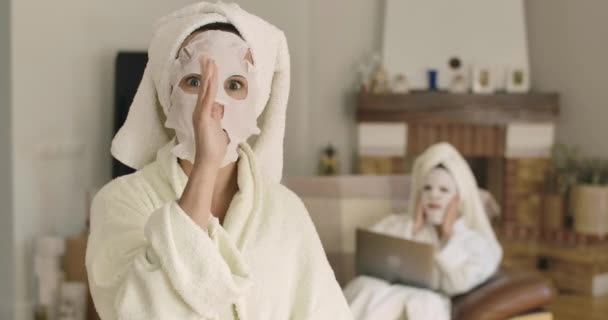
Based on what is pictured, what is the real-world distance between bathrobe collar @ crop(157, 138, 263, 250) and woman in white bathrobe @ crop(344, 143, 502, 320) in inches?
59.0

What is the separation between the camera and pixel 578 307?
13.5 ft

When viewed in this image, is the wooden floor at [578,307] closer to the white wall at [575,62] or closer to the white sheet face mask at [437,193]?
the white wall at [575,62]

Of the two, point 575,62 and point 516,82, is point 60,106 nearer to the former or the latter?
point 516,82

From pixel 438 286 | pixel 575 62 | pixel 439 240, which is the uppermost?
pixel 575 62

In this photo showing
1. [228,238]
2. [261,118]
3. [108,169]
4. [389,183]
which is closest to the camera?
[228,238]

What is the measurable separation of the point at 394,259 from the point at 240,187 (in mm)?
1573

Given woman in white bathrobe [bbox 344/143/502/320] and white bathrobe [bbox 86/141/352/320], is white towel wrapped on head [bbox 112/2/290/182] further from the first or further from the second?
woman in white bathrobe [bbox 344/143/502/320]

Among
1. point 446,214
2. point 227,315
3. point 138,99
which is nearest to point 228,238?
point 227,315

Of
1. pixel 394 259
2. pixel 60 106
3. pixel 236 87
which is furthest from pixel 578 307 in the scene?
pixel 236 87

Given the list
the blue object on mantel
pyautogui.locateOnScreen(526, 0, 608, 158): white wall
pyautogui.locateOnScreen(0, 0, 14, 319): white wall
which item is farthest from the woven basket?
pyautogui.locateOnScreen(0, 0, 14, 319): white wall

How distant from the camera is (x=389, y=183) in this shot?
3189 mm

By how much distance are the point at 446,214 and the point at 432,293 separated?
1.13 feet

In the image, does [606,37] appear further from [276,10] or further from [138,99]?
[138,99]

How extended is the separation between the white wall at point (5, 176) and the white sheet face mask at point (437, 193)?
1698 mm
